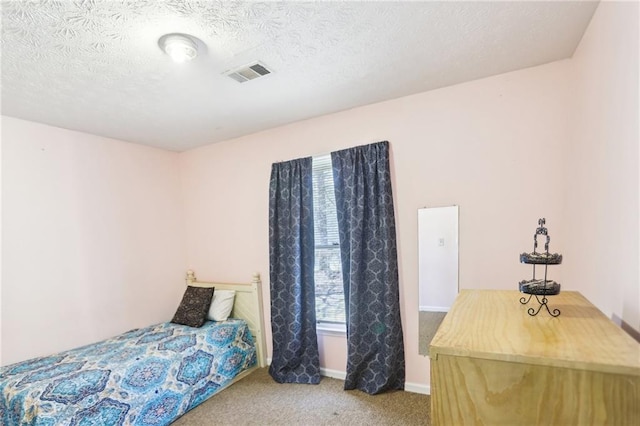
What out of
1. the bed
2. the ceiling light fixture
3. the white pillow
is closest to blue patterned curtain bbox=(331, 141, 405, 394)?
the bed

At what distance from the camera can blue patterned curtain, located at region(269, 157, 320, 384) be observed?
2.91 m

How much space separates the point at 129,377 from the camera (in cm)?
225

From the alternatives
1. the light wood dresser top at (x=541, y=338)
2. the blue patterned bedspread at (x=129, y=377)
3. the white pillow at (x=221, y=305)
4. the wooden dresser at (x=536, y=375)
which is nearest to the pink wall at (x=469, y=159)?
the white pillow at (x=221, y=305)

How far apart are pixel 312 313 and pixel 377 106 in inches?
77.2

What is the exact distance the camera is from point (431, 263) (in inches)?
95.8

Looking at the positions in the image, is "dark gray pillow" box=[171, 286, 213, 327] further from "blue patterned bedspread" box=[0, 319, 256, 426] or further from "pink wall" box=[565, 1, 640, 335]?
"pink wall" box=[565, 1, 640, 335]

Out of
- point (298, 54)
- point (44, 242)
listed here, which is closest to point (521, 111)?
point (298, 54)

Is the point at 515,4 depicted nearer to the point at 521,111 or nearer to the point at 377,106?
the point at 521,111

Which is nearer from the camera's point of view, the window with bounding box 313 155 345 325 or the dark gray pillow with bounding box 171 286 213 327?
the window with bounding box 313 155 345 325

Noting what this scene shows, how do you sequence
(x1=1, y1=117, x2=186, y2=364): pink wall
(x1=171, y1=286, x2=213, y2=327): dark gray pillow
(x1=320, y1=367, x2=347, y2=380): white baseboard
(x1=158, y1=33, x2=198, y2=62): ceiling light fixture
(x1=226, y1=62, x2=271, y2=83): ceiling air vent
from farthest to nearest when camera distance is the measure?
(x1=171, y1=286, x2=213, y2=327): dark gray pillow, (x1=320, y1=367, x2=347, y2=380): white baseboard, (x1=1, y1=117, x2=186, y2=364): pink wall, (x1=226, y1=62, x2=271, y2=83): ceiling air vent, (x1=158, y1=33, x2=198, y2=62): ceiling light fixture

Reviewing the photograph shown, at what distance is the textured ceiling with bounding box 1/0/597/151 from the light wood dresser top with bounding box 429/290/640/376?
4.56 feet

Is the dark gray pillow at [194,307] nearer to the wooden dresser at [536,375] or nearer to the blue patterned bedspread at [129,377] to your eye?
the blue patterned bedspread at [129,377]

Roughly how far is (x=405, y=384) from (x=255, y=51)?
2.69 meters

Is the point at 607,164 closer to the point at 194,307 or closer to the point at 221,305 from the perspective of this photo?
the point at 221,305
